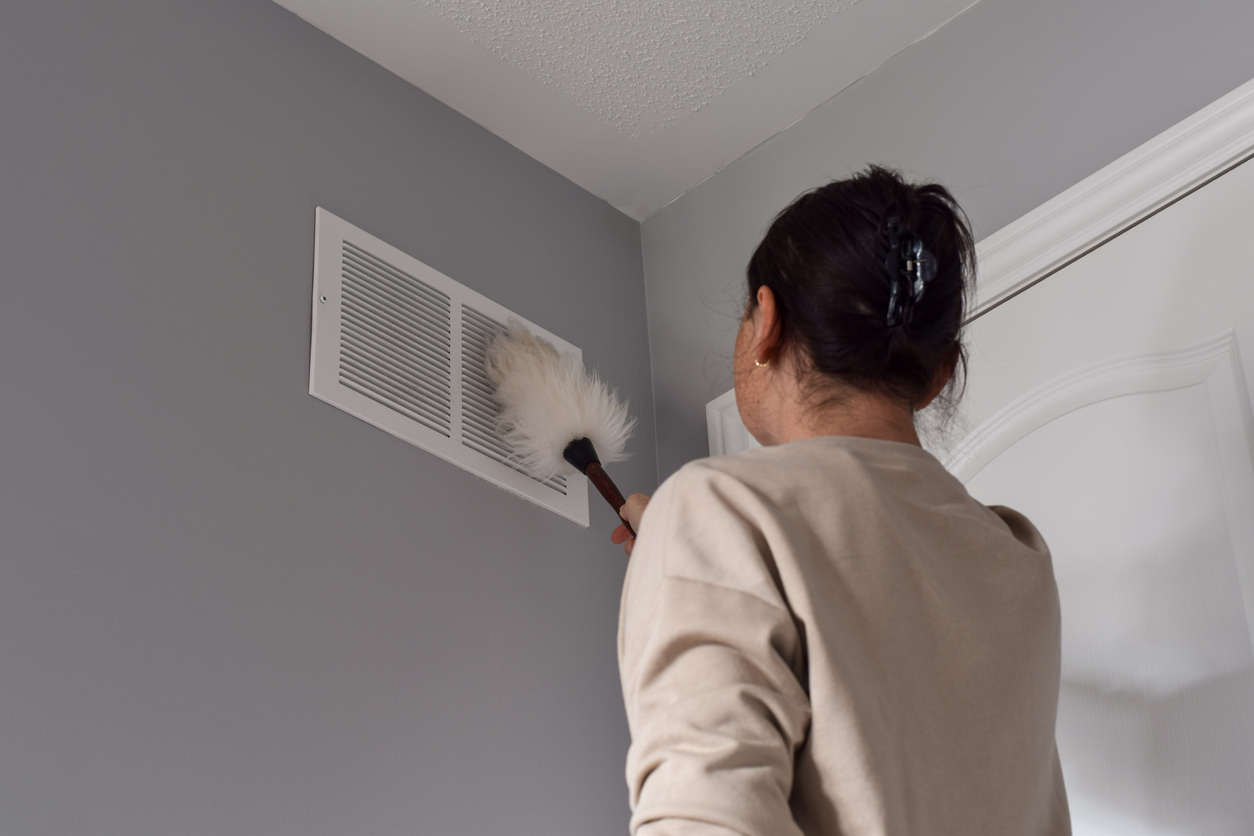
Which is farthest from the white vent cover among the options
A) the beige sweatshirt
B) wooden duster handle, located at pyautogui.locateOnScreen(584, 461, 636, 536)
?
the beige sweatshirt

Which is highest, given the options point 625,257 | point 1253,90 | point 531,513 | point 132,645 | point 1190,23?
point 625,257

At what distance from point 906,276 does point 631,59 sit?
107 centimetres

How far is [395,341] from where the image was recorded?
5.01ft

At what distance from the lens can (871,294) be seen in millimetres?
797

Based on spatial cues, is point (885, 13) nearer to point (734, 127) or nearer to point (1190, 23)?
point (734, 127)

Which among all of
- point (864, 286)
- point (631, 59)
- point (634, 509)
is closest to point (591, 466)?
point (634, 509)

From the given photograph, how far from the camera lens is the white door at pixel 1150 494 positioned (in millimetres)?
1150

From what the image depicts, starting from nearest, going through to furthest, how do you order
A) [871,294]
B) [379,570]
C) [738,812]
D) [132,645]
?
[738,812] → [871,294] → [132,645] → [379,570]

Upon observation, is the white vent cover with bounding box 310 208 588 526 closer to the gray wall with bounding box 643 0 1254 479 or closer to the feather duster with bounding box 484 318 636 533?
the feather duster with bounding box 484 318 636 533

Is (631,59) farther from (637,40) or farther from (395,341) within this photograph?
(395,341)

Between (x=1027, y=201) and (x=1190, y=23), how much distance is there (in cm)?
28

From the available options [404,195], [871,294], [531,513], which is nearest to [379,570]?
[531,513]

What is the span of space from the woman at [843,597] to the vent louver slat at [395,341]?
73 centimetres

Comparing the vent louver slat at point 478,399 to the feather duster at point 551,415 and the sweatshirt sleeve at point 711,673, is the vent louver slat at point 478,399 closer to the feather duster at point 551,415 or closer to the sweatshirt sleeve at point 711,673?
the feather duster at point 551,415
